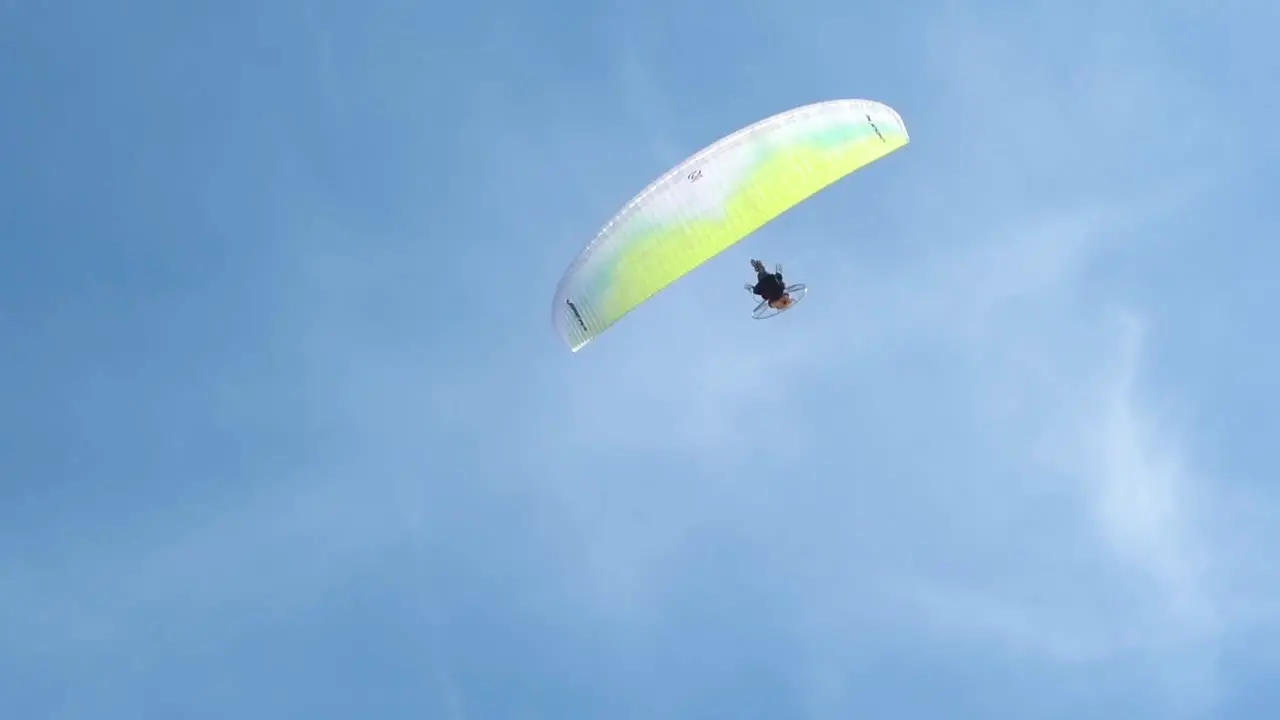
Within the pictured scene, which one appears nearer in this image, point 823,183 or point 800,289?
point 823,183

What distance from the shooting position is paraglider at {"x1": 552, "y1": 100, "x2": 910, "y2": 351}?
55469mm

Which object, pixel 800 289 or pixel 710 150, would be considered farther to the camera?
pixel 800 289

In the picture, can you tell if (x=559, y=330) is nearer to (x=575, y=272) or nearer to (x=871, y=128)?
(x=575, y=272)

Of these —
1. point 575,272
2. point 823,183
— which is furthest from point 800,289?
point 575,272

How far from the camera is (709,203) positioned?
55.7 meters

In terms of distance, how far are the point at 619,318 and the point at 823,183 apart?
824 cm

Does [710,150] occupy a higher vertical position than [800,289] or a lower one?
higher

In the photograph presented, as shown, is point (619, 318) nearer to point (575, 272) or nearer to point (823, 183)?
point (575, 272)

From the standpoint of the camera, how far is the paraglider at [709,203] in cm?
5547

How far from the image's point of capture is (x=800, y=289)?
2361 inches

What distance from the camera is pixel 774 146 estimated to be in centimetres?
5569

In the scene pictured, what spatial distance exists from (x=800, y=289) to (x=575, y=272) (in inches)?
345

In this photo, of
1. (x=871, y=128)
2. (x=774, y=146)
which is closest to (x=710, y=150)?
(x=774, y=146)

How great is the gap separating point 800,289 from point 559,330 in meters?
9.18
